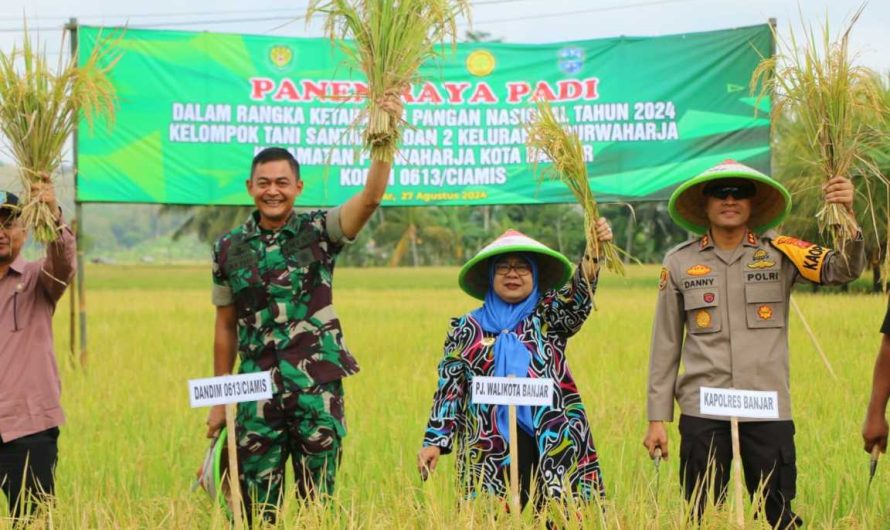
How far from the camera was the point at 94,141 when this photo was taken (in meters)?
9.48

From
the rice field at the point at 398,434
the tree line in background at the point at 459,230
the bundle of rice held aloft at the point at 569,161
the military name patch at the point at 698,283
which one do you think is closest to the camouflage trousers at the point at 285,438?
the rice field at the point at 398,434

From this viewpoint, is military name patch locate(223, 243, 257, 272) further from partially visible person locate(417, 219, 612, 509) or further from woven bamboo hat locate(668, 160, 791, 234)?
woven bamboo hat locate(668, 160, 791, 234)

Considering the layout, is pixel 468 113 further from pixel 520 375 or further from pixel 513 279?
pixel 520 375

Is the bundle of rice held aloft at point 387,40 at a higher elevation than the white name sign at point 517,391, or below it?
higher

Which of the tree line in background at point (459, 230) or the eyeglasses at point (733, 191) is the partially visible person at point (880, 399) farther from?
the tree line in background at point (459, 230)

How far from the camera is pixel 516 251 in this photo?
377cm

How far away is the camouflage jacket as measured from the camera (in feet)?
12.6

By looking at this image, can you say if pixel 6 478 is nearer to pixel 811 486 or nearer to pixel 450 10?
pixel 450 10

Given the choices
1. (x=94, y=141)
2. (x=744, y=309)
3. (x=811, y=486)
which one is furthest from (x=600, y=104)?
(x=744, y=309)

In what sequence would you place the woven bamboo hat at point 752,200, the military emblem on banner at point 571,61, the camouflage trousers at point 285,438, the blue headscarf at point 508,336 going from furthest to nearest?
the military emblem on banner at point 571,61 < the camouflage trousers at point 285,438 < the woven bamboo hat at point 752,200 < the blue headscarf at point 508,336

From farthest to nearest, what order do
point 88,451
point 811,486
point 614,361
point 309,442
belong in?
point 614,361 < point 88,451 < point 811,486 < point 309,442

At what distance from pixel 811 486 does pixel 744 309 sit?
1369 millimetres

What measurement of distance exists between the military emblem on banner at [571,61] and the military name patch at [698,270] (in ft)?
20.1

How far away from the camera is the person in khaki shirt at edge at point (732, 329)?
3.68 metres
